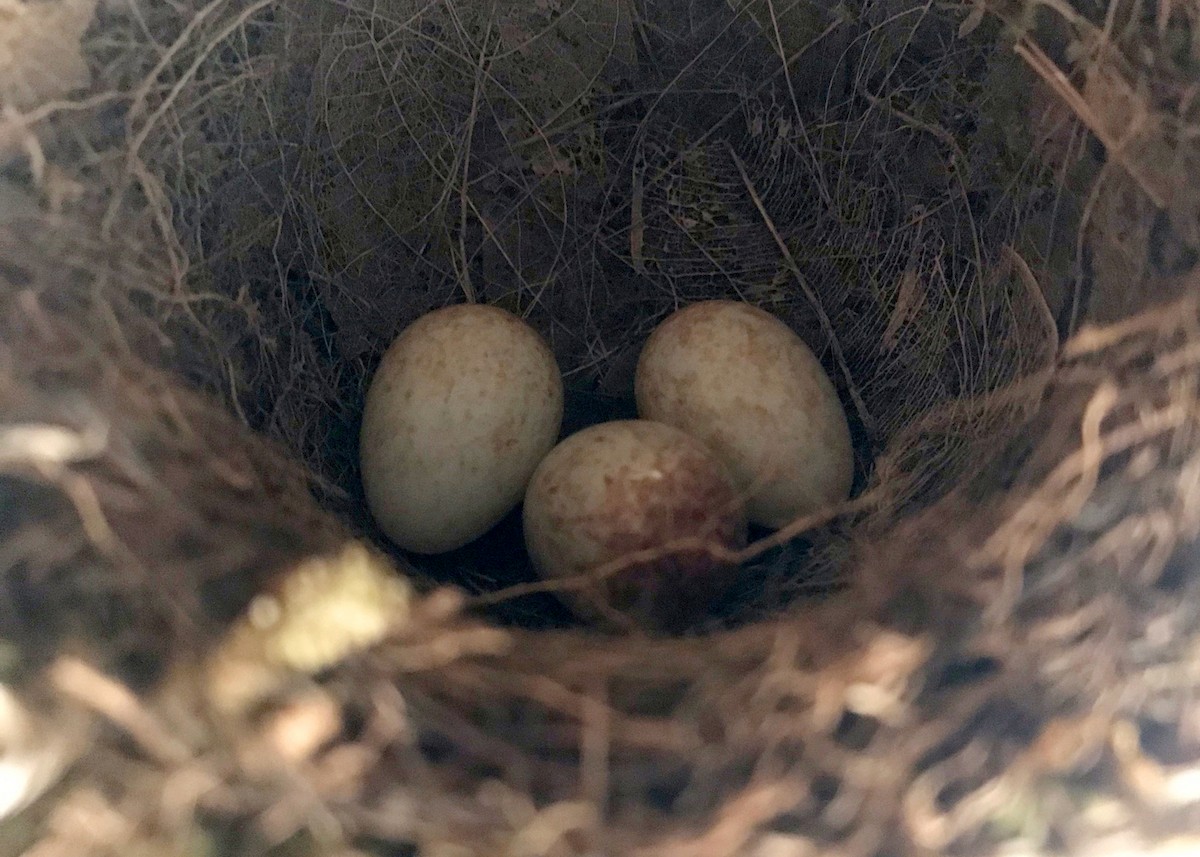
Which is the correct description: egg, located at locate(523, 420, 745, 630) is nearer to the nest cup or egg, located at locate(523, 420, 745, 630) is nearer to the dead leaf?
the nest cup

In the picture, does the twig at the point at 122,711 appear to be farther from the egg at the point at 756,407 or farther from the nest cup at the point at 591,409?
the egg at the point at 756,407

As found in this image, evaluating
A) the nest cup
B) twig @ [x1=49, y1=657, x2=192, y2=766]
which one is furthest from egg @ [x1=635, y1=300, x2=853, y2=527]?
twig @ [x1=49, y1=657, x2=192, y2=766]

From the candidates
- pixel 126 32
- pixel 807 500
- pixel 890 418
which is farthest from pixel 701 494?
pixel 126 32

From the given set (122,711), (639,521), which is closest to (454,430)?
(639,521)

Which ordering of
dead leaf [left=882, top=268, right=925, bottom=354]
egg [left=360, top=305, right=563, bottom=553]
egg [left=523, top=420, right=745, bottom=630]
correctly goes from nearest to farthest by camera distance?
1. egg [left=523, top=420, right=745, bottom=630]
2. egg [left=360, top=305, right=563, bottom=553]
3. dead leaf [left=882, top=268, right=925, bottom=354]

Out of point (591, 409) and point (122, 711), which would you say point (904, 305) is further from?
point (122, 711)

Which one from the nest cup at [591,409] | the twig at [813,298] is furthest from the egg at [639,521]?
the twig at [813,298]

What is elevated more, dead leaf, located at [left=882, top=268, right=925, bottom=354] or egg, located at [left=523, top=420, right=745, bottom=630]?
dead leaf, located at [left=882, top=268, right=925, bottom=354]

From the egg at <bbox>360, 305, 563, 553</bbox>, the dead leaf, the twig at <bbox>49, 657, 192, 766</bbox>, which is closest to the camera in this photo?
the twig at <bbox>49, 657, 192, 766</bbox>
